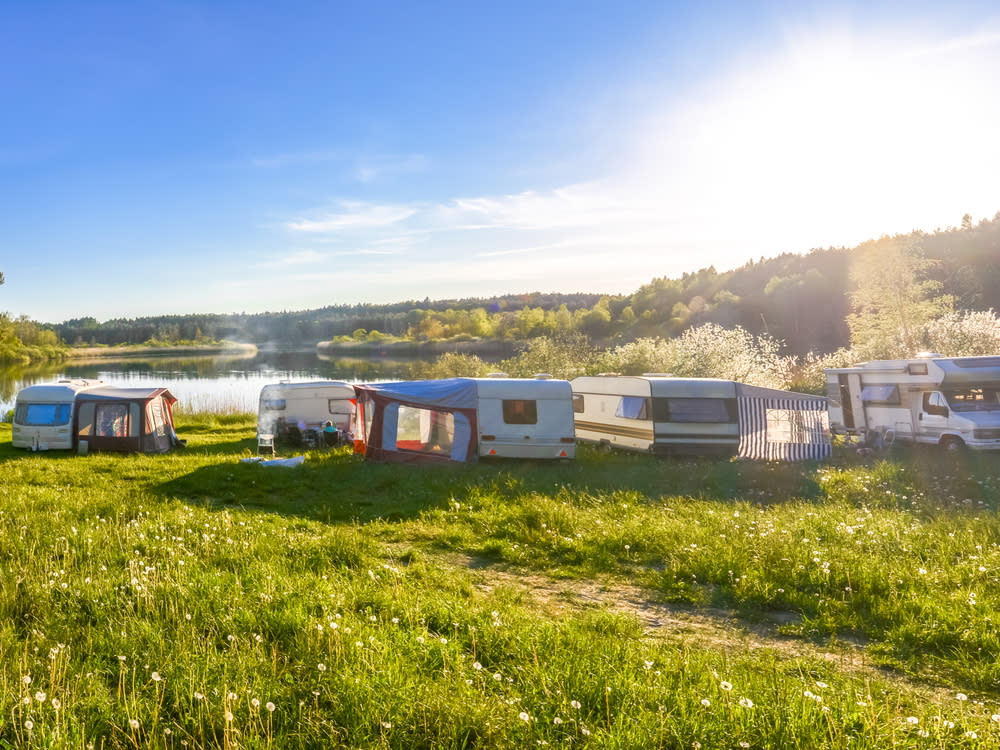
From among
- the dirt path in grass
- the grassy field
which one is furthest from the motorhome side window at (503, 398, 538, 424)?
the dirt path in grass

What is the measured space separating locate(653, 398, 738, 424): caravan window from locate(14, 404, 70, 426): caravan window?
1580cm

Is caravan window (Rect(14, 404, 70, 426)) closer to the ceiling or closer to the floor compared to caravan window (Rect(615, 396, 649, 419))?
closer to the ceiling

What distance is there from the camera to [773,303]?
81312 mm

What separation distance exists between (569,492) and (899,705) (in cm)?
735

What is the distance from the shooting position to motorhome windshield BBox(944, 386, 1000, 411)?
1561cm

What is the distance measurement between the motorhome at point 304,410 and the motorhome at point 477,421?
3.49 metres

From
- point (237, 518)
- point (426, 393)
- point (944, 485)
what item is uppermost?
point (426, 393)

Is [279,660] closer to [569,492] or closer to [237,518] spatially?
[237,518]

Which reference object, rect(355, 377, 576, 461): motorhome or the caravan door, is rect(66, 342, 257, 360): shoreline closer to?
rect(355, 377, 576, 461): motorhome

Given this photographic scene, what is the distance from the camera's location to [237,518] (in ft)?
29.6

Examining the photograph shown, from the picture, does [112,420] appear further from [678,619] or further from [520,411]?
[678,619]

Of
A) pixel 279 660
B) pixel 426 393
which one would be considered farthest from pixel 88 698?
A: pixel 426 393

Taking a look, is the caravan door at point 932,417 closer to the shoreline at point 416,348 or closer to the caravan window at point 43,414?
the caravan window at point 43,414

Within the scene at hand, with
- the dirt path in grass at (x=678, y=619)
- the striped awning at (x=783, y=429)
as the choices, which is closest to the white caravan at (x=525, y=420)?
the striped awning at (x=783, y=429)
